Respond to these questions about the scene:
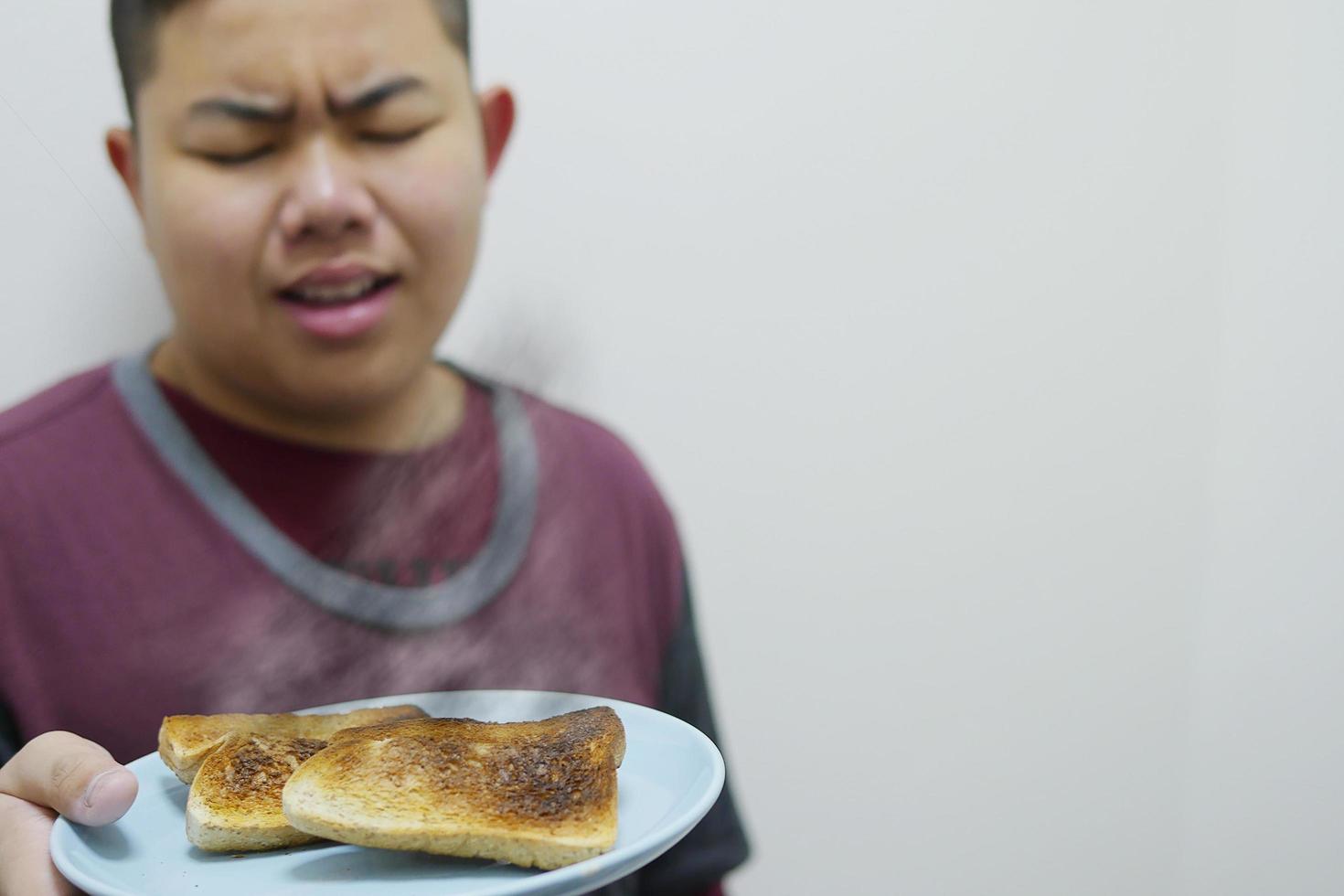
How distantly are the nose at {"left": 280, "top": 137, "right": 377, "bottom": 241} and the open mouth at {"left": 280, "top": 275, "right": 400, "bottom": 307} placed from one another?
4 centimetres

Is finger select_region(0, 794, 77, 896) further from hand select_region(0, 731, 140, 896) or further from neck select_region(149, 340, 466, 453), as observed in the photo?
neck select_region(149, 340, 466, 453)

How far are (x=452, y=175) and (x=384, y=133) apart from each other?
0.06m

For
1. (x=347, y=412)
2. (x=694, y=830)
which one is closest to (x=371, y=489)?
(x=347, y=412)

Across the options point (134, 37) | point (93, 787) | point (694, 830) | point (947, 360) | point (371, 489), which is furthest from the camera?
point (947, 360)

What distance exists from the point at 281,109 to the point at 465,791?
0.48 m

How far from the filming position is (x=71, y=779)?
71 cm

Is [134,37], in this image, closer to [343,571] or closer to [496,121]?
[496,121]

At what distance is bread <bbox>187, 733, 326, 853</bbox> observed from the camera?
2.43 ft

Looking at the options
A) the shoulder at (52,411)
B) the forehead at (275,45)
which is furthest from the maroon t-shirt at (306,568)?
the forehead at (275,45)

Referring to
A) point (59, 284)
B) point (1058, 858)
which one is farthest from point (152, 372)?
point (1058, 858)

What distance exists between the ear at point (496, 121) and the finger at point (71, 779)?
0.50 metres

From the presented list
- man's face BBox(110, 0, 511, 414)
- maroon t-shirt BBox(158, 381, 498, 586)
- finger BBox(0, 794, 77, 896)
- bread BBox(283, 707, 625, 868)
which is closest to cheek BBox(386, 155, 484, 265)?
man's face BBox(110, 0, 511, 414)

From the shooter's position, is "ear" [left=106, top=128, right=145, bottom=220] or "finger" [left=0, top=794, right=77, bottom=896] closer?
"finger" [left=0, top=794, right=77, bottom=896]

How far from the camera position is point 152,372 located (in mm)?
855
